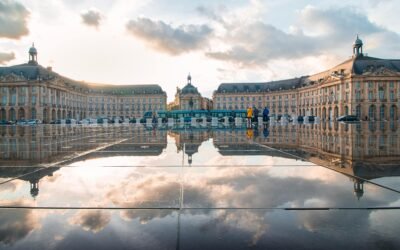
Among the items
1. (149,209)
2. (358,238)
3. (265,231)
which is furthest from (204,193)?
(358,238)

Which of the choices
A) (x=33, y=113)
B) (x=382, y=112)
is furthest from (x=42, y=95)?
(x=382, y=112)

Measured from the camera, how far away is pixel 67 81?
9956cm

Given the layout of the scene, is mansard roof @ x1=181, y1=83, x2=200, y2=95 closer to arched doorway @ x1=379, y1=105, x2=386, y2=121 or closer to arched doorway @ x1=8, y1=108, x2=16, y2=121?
arched doorway @ x1=8, y1=108, x2=16, y2=121

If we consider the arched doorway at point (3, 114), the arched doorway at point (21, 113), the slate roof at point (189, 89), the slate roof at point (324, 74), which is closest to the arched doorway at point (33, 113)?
the arched doorway at point (21, 113)

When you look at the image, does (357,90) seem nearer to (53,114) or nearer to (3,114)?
(53,114)

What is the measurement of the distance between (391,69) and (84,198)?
8982cm

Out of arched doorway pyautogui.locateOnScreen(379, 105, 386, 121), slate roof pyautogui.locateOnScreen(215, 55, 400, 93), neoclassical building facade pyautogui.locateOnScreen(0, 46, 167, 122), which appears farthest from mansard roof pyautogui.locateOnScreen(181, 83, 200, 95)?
arched doorway pyautogui.locateOnScreen(379, 105, 386, 121)

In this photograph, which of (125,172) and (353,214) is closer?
(353,214)

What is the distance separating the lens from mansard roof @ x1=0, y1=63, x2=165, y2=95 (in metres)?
80.8

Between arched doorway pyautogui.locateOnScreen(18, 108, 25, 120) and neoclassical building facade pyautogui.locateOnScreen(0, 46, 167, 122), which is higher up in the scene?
neoclassical building facade pyautogui.locateOnScreen(0, 46, 167, 122)

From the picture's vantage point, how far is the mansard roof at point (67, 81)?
80.8 metres

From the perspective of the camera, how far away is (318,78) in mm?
93125

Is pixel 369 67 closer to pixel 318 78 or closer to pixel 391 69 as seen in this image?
pixel 391 69

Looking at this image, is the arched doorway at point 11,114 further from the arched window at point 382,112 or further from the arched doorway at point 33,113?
the arched window at point 382,112
